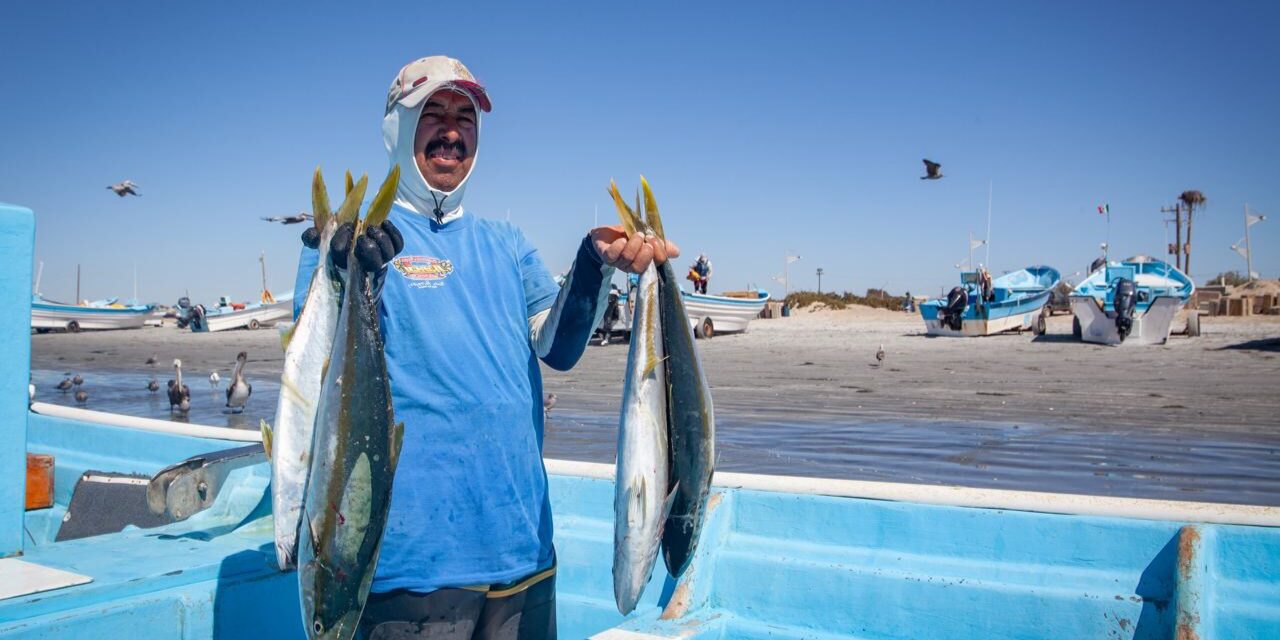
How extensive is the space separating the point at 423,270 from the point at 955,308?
2922 cm

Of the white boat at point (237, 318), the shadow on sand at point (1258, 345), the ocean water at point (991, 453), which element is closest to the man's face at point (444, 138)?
the ocean water at point (991, 453)

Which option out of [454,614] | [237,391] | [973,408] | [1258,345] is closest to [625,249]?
[454,614]

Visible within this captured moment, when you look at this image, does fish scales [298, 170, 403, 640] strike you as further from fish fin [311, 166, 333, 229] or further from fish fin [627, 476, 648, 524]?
fish fin [627, 476, 648, 524]

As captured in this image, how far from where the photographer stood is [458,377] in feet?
8.16

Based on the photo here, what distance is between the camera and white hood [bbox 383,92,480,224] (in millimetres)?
2574

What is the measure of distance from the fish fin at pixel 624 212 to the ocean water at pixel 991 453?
21.2ft

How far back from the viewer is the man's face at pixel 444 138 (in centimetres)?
259

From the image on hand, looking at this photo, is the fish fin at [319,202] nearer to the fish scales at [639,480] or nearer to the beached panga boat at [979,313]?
the fish scales at [639,480]

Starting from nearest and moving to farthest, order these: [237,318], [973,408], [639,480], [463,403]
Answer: [639,480], [463,403], [973,408], [237,318]

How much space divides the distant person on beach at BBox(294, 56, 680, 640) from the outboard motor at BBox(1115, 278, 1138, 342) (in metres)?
23.2

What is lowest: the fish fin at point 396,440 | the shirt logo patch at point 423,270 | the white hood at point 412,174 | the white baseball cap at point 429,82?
the fish fin at point 396,440

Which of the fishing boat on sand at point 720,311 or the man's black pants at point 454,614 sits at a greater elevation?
the fishing boat on sand at point 720,311

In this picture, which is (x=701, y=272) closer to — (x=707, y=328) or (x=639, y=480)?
(x=707, y=328)

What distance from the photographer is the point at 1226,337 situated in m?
24.4
